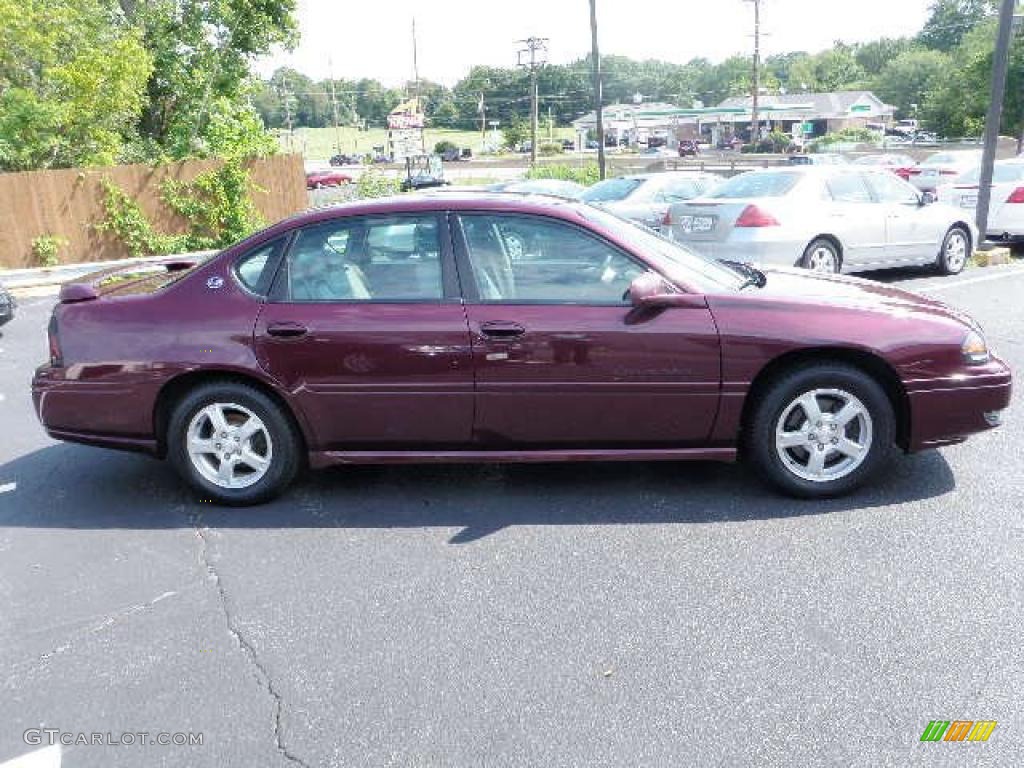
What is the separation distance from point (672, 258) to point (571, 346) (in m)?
0.76

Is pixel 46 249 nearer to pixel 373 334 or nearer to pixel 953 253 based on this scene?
pixel 373 334

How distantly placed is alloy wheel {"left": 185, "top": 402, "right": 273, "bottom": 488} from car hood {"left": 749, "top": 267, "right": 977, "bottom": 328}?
8.72 ft

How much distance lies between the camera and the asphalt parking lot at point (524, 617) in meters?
2.77

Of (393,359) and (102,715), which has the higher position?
(393,359)

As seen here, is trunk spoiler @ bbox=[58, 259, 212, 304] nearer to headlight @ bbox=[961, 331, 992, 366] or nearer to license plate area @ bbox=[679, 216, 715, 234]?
headlight @ bbox=[961, 331, 992, 366]

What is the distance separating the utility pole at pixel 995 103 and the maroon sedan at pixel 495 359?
9582mm

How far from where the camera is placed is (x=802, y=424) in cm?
438

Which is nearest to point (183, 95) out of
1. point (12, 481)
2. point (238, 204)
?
point (238, 204)

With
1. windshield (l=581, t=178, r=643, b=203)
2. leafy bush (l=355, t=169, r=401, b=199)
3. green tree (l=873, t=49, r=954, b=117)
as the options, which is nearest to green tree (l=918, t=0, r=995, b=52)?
green tree (l=873, t=49, r=954, b=117)

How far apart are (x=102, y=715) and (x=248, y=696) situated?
1.54 ft

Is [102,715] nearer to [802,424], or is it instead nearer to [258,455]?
[258,455]

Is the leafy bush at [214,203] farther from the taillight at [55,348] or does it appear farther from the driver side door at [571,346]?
the driver side door at [571,346]

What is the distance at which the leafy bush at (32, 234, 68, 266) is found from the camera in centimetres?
1636

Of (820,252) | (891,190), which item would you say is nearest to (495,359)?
(820,252)
